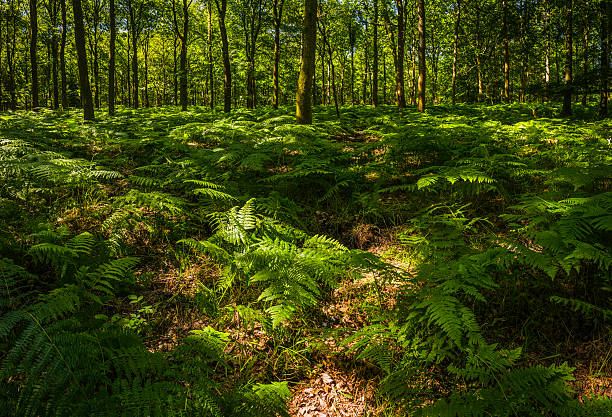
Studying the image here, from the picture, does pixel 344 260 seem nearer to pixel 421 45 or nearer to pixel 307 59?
pixel 307 59

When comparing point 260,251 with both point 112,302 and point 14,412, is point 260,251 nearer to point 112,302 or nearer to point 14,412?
point 112,302

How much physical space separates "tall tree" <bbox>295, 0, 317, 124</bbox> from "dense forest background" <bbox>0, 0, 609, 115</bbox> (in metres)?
2.56

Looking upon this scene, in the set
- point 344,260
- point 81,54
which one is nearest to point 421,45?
point 81,54

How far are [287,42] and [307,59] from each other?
41.3 feet

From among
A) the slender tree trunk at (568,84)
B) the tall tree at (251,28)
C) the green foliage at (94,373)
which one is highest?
the tall tree at (251,28)

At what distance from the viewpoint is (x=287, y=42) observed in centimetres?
1775

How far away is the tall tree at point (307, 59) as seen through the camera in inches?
273

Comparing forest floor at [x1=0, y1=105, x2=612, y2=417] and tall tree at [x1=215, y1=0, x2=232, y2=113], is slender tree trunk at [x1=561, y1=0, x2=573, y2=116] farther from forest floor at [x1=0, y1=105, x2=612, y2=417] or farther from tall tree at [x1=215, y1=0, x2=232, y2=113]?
tall tree at [x1=215, y1=0, x2=232, y2=113]

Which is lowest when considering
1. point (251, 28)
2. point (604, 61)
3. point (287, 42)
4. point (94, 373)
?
point (94, 373)

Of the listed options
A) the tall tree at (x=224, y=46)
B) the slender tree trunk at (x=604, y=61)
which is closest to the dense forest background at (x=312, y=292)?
the slender tree trunk at (x=604, y=61)

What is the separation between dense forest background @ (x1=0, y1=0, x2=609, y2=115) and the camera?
45.9 ft

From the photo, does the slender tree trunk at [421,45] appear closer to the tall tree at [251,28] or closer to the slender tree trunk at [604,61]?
the slender tree trunk at [604,61]

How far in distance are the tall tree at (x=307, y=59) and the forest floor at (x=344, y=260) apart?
2.53 metres

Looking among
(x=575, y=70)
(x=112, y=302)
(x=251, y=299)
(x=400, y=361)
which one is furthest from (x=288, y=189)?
(x=575, y=70)
